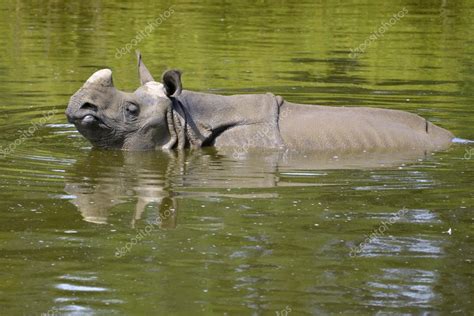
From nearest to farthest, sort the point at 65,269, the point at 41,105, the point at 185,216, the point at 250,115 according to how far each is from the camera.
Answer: the point at 65,269 → the point at 185,216 → the point at 250,115 → the point at 41,105

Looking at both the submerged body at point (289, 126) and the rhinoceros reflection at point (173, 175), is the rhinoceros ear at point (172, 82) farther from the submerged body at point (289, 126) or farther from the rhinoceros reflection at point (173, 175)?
the rhinoceros reflection at point (173, 175)

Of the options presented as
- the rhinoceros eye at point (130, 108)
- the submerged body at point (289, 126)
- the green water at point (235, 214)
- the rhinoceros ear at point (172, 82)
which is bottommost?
the green water at point (235, 214)

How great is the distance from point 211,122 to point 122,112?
912 millimetres

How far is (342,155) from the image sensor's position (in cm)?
1279

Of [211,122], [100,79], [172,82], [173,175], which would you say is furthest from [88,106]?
[173,175]

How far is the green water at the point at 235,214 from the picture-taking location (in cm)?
782

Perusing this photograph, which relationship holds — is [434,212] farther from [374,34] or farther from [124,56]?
[374,34]

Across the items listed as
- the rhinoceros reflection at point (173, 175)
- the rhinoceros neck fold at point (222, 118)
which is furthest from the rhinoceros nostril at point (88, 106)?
the rhinoceros neck fold at point (222, 118)

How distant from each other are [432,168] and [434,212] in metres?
2.01

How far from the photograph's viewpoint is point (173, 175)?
1161cm

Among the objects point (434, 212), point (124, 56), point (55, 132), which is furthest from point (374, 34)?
point (434, 212)

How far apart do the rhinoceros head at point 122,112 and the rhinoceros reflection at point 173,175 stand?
0.50 ft

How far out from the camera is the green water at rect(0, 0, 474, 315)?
782 centimetres

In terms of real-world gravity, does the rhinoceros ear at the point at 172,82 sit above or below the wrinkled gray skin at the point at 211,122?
above
